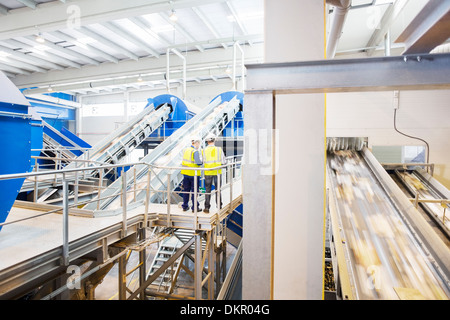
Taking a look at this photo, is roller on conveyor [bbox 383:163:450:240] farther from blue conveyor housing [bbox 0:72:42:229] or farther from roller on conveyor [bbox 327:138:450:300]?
blue conveyor housing [bbox 0:72:42:229]

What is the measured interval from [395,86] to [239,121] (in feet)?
26.1

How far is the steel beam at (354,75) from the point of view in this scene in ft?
5.98

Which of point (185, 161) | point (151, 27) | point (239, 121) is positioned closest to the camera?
point (185, 161)

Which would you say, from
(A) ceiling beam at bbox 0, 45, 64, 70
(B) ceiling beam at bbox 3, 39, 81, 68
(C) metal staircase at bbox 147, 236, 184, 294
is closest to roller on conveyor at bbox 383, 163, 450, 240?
(C) metal staircase at bbox 147, 236, 184, 294

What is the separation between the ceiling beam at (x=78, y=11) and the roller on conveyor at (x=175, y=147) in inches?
127

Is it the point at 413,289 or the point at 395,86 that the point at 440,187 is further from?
the point at 395,86

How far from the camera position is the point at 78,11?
6637 millimetres

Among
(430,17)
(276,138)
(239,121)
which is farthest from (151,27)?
(430,17)

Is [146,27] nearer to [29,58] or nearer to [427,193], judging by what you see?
[29,58]

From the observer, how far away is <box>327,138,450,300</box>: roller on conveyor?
2.97m

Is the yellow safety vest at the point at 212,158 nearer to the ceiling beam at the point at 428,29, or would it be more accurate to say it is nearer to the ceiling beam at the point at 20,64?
the ceiling beam at the point at 428,29

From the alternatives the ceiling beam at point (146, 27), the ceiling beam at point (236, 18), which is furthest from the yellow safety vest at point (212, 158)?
the ceiling beam at point (146, 27)

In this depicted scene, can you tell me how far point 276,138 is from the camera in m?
2.83

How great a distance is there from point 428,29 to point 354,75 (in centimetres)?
52
